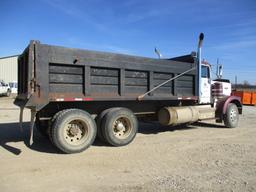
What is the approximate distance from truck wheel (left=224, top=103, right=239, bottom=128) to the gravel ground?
2.33 metres

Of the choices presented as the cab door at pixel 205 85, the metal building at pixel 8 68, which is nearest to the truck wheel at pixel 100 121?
the cab door at pixel 205 85

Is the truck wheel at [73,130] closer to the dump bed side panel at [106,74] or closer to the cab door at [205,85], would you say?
the dump bed side panel at [106,74]

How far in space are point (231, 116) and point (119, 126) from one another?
5606 millimetres

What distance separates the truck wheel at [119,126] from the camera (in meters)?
8.22

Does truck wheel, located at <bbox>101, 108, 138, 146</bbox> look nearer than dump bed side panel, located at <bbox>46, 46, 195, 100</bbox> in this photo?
No

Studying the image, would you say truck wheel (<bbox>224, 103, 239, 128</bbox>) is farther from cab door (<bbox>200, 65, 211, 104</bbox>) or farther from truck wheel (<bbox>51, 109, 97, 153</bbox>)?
truck wheel (<bbox>51, 109, 97, 153</bbox>)

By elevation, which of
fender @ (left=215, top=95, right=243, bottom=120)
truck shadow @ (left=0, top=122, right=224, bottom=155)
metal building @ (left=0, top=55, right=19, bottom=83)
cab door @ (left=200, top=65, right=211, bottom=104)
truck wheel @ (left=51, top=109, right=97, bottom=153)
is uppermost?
metal building @ (left=0, top=55, right=19, bottom=83)

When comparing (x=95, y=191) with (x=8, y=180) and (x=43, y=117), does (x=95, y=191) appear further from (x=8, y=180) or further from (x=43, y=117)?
(x=43, y=117)

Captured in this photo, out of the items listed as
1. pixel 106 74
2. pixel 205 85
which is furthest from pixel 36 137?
pixel 205 85

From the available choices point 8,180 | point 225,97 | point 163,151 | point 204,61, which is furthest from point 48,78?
point 225,97

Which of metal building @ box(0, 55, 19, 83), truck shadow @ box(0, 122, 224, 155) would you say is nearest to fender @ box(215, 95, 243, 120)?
truck shadow @ box(0, 122, 224, 155)

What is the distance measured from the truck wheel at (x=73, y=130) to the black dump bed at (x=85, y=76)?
443 millimetres

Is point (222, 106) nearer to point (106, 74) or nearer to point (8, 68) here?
point (106, 74)

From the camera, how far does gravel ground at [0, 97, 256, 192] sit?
5.17 m
